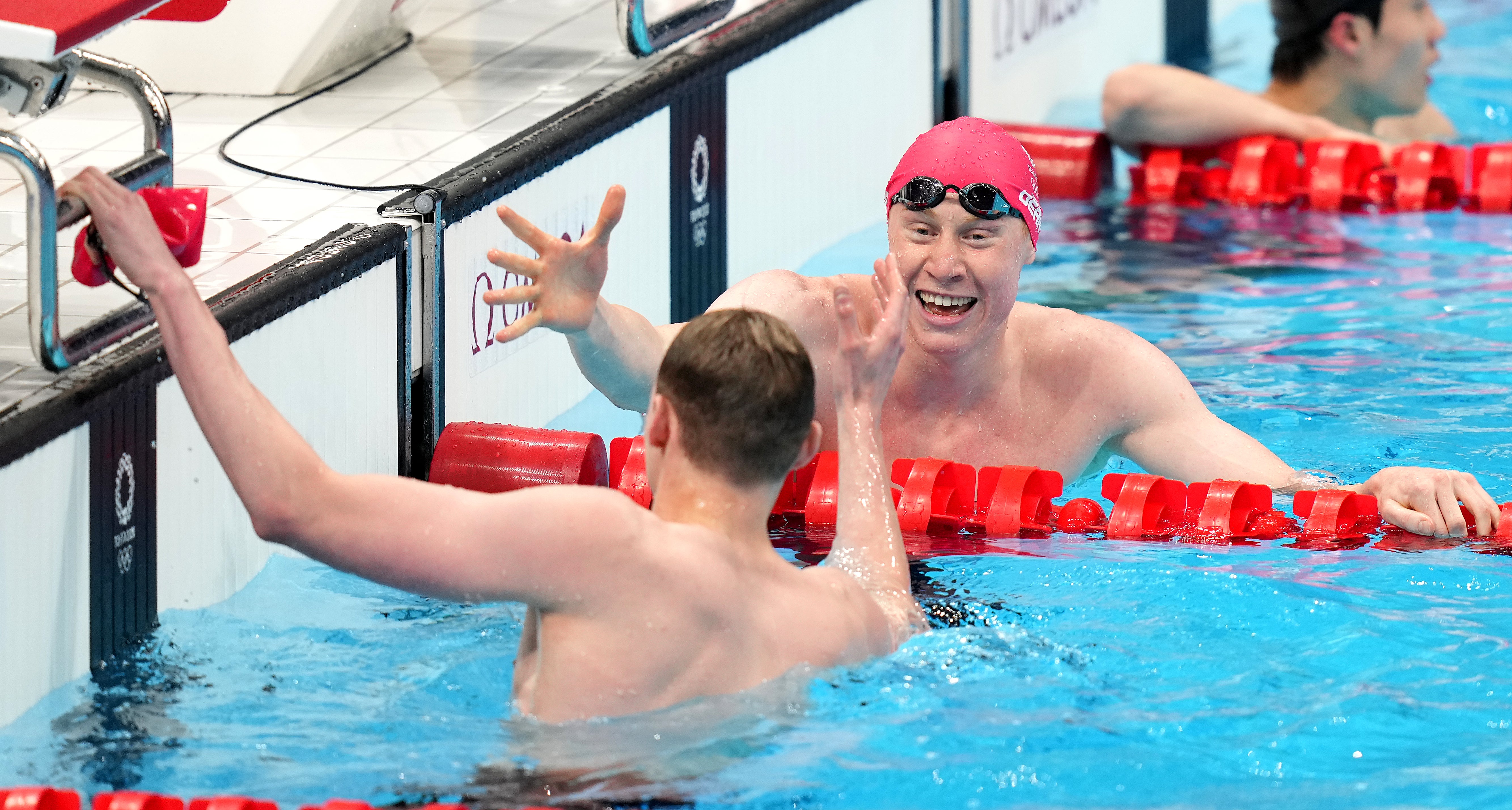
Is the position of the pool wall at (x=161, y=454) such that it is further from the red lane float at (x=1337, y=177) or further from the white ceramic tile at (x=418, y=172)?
the red lane float at (x=1337, y=177)

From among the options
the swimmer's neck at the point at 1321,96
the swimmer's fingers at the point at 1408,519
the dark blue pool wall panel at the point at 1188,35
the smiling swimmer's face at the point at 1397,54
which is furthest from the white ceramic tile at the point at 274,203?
the dark blue pool wall panel at the point at 1188,35

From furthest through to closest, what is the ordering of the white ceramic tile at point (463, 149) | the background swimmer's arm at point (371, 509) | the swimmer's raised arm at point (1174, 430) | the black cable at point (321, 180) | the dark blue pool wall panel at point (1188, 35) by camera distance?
the dark blue pool wall panel at point (1188, 35)
the white ceramic tile at point (463, 149)
the black cable at point (321, 180)
the swimmer's raised arm at point (1174, 430)
the background swimmer's arm at point (371, 509)

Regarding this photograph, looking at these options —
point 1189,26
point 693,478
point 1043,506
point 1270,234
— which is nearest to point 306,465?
point 693,478

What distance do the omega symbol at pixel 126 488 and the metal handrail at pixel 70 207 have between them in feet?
0.54

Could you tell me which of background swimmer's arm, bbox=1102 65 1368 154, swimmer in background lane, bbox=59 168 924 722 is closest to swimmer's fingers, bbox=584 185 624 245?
swimmer in background lane, bbox=59 168 924 722

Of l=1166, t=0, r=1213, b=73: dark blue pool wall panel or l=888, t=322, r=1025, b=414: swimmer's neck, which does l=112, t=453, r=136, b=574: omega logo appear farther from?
l=1166, t=0, r=1213, b=73: dark blue pool wall panel

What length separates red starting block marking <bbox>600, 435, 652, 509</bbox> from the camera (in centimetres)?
353

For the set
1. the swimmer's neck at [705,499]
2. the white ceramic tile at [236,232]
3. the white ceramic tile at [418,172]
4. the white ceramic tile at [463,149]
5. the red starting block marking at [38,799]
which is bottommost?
the red starting block marking at [38,799]

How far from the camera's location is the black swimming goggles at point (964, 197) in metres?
3.43

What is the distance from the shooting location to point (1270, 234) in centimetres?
597

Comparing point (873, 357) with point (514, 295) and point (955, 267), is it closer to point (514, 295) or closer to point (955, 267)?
point (514, 295)

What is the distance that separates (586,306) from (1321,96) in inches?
167

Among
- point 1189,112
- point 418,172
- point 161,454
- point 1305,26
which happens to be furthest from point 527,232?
point 1305,26

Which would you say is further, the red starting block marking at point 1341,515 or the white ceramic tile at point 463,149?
the white ceramic tile at point 463,149
